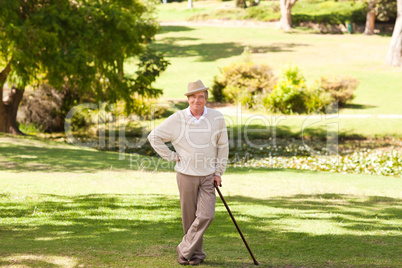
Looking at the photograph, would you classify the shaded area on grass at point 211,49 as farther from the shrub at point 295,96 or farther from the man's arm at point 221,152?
the man's arm at point 221,152

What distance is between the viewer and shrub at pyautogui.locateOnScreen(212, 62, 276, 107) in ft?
83.7

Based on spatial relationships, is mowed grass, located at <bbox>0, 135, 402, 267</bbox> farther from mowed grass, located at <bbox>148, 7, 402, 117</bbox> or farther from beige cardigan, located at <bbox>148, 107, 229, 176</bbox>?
mowed grass, located at <bbox>148, 7, 402, 117</bbox>

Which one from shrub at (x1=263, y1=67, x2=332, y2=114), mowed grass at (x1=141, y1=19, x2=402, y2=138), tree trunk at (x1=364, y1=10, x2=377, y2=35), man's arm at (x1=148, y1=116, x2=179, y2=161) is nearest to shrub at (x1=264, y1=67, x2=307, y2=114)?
shrub at (x1=263, y1=67, x2=332, y2=114)

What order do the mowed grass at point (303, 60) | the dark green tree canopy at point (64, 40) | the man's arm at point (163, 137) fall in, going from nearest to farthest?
the man's arm at point (163, 137) < the dark green tree canopy at point (64, 40) < the mowed grass at point (303, 60)

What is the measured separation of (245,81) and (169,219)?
18877 millimetres

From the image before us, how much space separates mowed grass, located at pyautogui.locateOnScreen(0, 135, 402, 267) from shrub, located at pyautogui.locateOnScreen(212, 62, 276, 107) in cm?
1304

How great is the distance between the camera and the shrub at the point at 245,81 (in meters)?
25.5

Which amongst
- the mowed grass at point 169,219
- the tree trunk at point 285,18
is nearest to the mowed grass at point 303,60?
the tree trunk at point 285,18

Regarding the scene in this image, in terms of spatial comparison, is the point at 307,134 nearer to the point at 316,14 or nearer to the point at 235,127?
the point at 235,127

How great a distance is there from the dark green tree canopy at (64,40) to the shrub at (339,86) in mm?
9793

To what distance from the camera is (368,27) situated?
49344 millimetres

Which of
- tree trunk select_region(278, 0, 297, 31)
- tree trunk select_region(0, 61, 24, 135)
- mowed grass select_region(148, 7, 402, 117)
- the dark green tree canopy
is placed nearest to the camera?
the dark green tree canopy

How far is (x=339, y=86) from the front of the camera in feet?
80.6

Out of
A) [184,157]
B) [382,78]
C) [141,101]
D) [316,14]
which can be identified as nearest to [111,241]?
[184,157]
